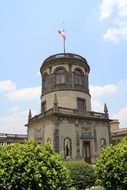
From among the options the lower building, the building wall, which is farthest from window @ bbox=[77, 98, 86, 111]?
the lower building

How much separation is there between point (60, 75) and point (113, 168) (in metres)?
24.5

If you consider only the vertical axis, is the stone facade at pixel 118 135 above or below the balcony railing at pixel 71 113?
below

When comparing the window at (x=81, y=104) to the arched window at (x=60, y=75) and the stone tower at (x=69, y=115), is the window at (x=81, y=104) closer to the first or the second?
the stone tower at (x=69, y=115)

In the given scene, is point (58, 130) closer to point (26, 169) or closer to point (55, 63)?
point (55, 63)

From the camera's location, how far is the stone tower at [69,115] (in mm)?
31250

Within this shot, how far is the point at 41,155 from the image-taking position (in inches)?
357

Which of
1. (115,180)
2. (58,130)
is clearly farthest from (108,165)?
(58,130)

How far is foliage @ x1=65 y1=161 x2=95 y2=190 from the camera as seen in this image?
1593cm

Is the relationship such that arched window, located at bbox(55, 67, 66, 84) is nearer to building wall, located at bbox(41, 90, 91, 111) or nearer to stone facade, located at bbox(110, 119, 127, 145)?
building wall, located at bbox(41, 90, 91, 111)

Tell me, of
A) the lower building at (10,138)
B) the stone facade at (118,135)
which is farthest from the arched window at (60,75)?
the stone facade at (118,135)

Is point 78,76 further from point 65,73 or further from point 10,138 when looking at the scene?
point 10,138

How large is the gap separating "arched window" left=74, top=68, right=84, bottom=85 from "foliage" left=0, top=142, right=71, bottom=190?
27.1 m

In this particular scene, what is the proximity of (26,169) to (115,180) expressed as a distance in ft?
18.8

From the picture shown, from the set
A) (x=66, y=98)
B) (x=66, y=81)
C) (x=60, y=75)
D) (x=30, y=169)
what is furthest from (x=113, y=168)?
(x=60, y=75)
